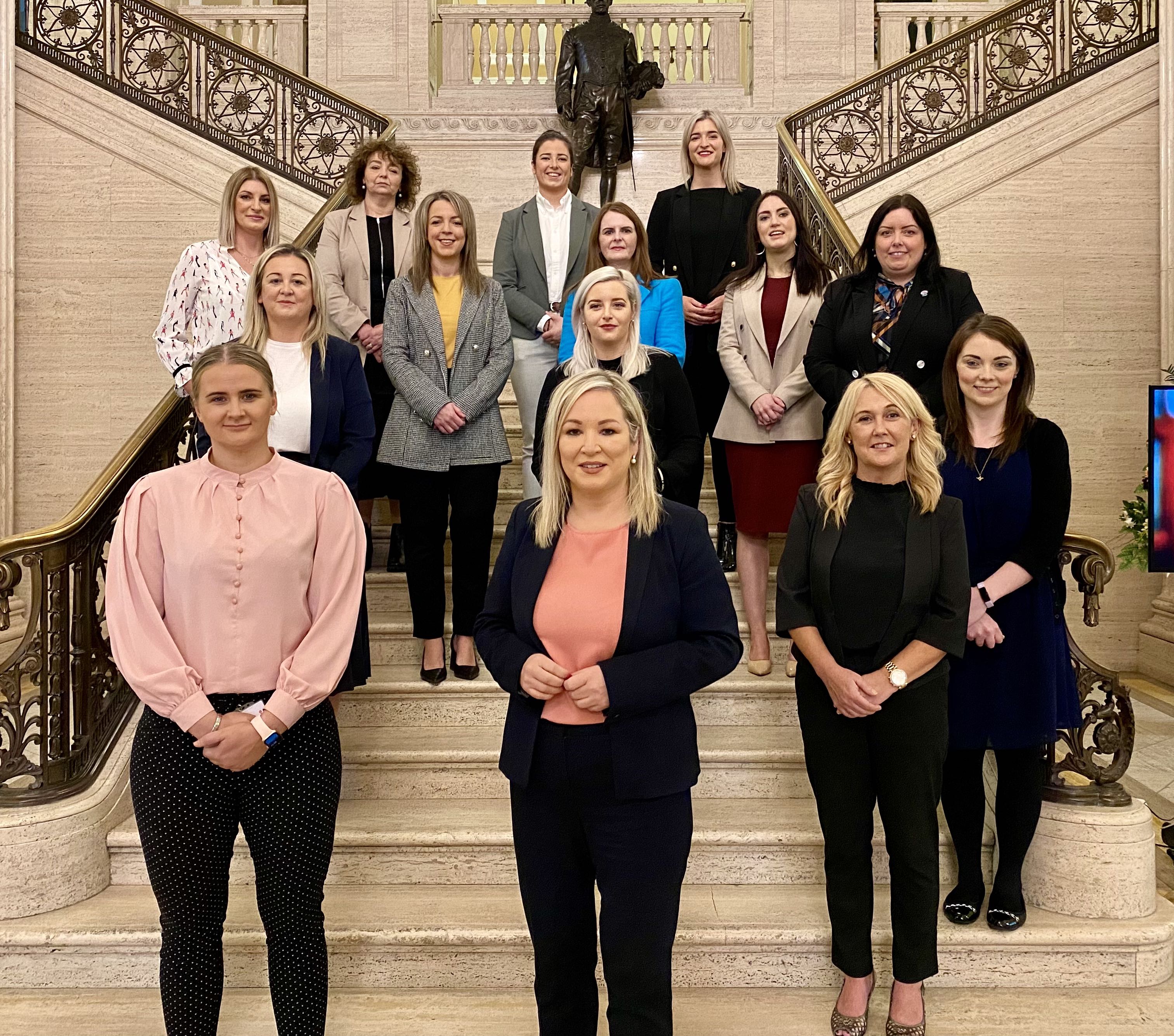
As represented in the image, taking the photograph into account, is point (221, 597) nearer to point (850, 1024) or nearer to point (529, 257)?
point (850, 1024)

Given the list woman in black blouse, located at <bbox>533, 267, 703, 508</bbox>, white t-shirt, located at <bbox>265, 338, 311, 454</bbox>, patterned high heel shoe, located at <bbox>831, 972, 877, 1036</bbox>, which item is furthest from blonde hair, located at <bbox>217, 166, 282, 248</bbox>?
patterned high heel shoe, located at <bbox>831, 972, 877, 1036</bbox>

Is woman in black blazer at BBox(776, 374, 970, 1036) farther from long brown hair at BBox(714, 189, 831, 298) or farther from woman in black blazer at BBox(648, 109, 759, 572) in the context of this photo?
woman in black blazer at BBox(648, 109, 759, 572)

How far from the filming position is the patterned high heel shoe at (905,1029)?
2.94 meters

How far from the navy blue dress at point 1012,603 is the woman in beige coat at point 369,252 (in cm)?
245

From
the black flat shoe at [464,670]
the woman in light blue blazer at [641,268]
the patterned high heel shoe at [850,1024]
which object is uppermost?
the woman in light blue blazer at [641,268]

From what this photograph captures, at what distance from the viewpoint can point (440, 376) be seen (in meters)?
4.21

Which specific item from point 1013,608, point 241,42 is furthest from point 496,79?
point 1013,608

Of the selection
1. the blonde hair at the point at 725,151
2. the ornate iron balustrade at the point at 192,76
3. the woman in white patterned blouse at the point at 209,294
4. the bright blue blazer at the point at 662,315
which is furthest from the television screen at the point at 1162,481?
the ornate iron balustrade at the point at 192,76

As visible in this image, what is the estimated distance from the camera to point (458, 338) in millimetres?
4180

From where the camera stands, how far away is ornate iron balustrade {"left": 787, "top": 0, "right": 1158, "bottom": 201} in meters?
7.61

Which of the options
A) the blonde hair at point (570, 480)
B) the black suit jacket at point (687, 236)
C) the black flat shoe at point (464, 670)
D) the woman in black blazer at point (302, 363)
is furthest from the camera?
the black suit jacket at point (687, 236)

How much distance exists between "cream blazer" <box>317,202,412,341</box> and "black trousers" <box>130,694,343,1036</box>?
256 cm

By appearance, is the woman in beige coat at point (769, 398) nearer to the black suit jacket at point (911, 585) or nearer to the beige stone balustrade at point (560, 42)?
the black suit jacket at point (911, 585)

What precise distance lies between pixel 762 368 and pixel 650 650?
7.61 feet
